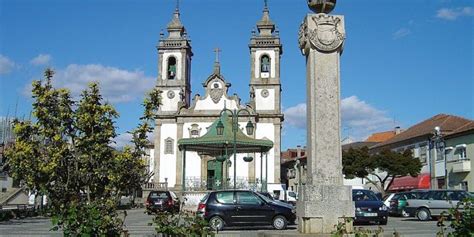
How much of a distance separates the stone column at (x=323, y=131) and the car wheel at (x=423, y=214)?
15385 mm

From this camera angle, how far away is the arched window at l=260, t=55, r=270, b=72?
55.5 meters

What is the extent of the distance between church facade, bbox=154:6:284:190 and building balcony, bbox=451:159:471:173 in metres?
18.3

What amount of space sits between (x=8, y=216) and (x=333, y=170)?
2075cm

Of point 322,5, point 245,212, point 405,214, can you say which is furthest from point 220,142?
point 322,5

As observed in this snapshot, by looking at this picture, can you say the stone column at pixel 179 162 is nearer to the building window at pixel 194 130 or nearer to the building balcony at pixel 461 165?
the building window at pixel 194 130

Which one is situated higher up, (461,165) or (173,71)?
(173,71)

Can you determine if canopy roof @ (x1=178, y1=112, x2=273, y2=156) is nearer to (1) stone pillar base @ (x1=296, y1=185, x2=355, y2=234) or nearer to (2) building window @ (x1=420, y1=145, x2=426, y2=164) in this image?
(2) building window @ (x1=420, y1=145, x2=426, y2=164)

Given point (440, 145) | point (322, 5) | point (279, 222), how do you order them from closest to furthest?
point (322, 5) < point (279, 222) < point (440, 145)

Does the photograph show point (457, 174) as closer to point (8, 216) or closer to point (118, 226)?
point (8, 216)

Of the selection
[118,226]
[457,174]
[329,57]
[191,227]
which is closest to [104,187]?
[118,226]

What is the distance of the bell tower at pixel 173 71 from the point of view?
5544 centimetres

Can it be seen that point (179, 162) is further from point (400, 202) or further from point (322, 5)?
point (322, 5)

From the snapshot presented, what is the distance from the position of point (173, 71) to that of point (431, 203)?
122ft

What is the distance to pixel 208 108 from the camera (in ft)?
179
